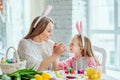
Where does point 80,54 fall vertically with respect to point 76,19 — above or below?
below

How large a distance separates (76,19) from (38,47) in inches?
50.2

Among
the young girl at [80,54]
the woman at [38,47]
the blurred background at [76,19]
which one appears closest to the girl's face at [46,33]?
the woman at [38,47]

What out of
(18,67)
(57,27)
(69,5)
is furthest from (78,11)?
(18,67)

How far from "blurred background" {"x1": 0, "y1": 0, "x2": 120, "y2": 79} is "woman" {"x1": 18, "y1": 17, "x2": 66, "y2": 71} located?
3.79 ft

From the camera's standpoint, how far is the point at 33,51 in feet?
7.52

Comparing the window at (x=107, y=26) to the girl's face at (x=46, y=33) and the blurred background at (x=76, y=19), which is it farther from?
the girl's face at (x=46, y=33)

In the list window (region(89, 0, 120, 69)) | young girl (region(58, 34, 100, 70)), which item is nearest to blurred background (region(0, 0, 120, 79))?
window (region(89, 0, 120, 69))

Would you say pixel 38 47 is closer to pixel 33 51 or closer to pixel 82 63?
pixel 33 51

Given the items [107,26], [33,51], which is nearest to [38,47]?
[33,51]

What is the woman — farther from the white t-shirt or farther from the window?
the window

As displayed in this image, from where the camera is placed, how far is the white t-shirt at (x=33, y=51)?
2.22 metres

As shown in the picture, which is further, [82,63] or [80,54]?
[80,54]

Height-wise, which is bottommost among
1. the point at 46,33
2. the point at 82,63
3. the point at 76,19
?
the point at 82,63

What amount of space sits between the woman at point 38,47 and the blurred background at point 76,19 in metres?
1.15
